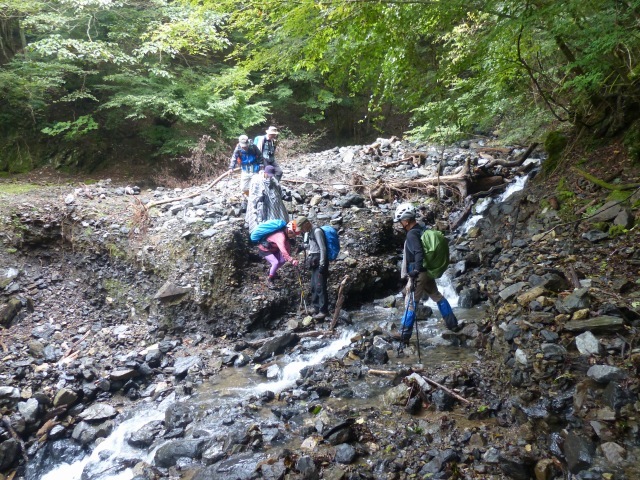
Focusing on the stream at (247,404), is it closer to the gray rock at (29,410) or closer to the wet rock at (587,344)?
the gray rock at (29,410)

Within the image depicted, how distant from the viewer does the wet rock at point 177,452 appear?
495 centimetres

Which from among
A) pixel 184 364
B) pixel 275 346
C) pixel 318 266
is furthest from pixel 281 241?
pixel 184 364

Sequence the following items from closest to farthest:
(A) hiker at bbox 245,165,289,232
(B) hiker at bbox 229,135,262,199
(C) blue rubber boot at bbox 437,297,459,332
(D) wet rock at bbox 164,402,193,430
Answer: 1. (D) wet rock at bbox 164,402,193,430
2. (C) blue rubber boot at bbox 437,297,459,332
3. (A) hiker at bbox 245,165,289,232
4. (B) hiker at bbox 229,135,262,199

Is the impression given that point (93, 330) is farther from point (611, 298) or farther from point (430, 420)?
point (611, 298)

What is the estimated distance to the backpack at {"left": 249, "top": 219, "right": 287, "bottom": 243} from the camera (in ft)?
26.3

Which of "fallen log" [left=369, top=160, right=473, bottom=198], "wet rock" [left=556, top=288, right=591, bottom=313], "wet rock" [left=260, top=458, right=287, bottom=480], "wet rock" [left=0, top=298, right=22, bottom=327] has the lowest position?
"wet rock" [left=260, top=458, right=287, bottom=480]

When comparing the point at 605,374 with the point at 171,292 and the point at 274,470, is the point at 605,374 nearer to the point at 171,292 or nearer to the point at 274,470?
the point at 274,470

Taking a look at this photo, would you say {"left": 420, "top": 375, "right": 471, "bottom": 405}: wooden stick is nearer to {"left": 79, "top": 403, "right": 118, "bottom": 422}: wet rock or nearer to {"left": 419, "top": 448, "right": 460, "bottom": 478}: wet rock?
{"left": 419, "top": 448, "right": 460, "bottom": 478}: wet rock

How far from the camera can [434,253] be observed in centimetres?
657

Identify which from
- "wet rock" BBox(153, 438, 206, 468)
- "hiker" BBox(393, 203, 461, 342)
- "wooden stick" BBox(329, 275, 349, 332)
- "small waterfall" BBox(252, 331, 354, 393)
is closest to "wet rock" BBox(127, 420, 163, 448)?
"wet rock" BBox(153, 438, 206, 468)

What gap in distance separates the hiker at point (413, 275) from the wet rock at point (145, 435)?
153 inches

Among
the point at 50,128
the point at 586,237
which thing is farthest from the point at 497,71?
the point at 50,128

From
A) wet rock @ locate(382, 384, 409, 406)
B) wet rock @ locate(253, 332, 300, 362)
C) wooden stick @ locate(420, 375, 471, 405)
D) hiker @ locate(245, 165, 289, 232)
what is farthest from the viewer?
hiker @ locate(245, 165, 289, 232)

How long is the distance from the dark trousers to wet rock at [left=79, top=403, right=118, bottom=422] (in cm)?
386
